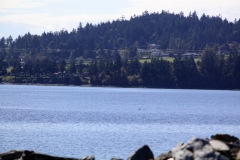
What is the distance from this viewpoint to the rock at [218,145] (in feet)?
63.1

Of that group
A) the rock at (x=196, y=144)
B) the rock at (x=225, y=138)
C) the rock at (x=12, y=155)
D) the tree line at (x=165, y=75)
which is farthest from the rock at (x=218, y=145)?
the tree line at (x=165, y=75)

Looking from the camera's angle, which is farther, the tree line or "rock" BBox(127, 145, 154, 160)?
the tree line

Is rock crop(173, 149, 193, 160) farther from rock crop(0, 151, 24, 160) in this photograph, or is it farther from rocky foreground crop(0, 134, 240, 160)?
rock crop(0, 151, 24, 160)

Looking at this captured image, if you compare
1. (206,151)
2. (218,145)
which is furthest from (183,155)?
(218,145)

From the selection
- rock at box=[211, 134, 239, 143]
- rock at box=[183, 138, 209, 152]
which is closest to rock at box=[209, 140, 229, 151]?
rock at box=[183, 138, 209, 152]

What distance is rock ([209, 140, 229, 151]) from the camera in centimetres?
1925

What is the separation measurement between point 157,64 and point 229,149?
578 feet

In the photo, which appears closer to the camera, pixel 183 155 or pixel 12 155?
pixel 183 155

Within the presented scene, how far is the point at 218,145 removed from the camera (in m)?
19.5

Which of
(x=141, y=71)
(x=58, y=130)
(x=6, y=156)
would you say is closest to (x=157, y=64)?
(x=141, y=71)

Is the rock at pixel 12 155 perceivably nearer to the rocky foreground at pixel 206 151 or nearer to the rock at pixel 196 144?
the rocky foreground at pixel 206 151

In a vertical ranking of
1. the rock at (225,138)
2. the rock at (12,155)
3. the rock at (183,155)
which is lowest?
the rock at (12,155)

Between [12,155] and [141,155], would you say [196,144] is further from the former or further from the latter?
[12,155]

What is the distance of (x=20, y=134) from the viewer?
47156mm
